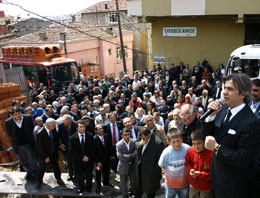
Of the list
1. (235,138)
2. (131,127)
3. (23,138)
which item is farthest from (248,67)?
(23,138)

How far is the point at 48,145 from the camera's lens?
554cm

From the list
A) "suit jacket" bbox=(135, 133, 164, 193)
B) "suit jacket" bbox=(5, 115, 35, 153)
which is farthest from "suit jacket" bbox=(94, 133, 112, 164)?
"suit jacket" bbox=(5, 115, 35, 153)

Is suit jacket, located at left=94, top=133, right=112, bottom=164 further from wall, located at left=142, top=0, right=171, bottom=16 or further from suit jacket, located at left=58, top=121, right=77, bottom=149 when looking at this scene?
wall, located at left=142, top=0, right=171, bottom=16

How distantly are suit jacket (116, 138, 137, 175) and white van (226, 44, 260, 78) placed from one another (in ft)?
16.7

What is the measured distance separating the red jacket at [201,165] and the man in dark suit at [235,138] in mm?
712

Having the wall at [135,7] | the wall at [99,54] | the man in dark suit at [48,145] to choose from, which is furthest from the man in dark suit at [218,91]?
the wall at [99,54]

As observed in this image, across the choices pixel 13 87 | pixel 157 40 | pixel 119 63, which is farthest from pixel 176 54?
pixel 119 63

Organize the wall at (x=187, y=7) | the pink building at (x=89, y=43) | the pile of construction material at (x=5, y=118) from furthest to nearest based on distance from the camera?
1. the pink building at (x=89, y=43)
2. the wall at (x=187, y=7)
3. the pile of construction material at (x=5, y=118)

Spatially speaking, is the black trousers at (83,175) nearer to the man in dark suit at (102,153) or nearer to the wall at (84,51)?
the man in dark suit at (102,153)

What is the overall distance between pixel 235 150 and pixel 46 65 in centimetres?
1223

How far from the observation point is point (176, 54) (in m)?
14.1

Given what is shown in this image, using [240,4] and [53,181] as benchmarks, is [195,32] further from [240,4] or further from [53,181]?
[53,181]

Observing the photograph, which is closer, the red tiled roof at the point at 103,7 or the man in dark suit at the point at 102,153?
the man in dark suit at the point at 102,153

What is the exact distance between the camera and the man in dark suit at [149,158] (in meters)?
4.39
